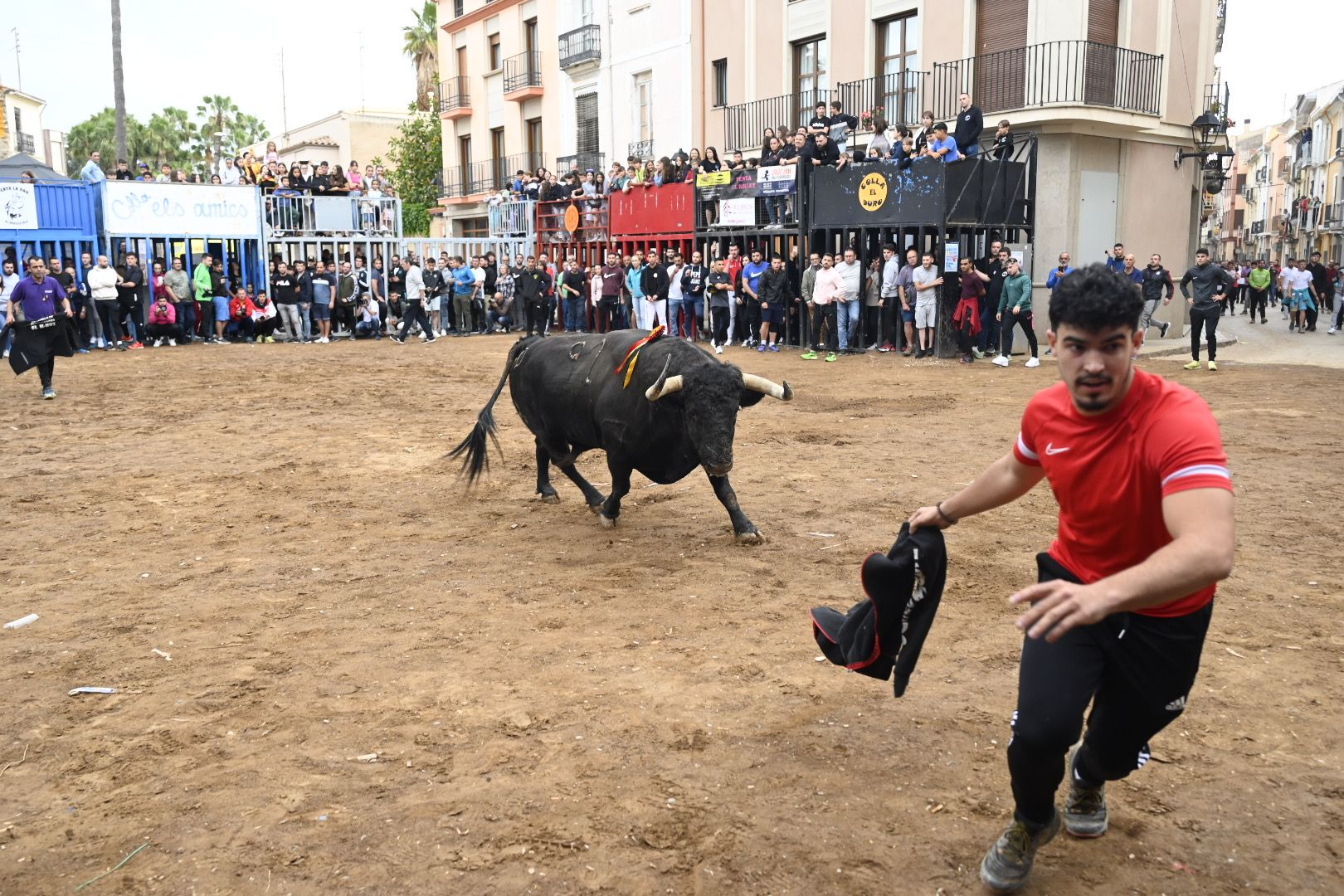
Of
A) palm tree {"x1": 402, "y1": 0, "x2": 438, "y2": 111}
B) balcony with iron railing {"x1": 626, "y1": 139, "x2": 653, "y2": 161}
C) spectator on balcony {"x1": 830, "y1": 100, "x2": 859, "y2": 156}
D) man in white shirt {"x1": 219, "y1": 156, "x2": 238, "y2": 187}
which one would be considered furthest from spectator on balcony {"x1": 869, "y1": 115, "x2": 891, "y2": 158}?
palm tree {"x1": 402, "y1": 0, "x2": 438, "y2": 111}

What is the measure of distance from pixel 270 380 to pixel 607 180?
39.1 ft

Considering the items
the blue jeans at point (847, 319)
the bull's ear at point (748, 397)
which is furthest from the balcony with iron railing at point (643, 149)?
the bull's ear at point (748, 397)

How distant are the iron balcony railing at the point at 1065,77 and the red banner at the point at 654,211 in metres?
5.82

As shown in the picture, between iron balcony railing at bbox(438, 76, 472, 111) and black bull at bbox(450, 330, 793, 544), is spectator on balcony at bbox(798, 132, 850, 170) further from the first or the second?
iron balcony railing at bbox(438, 76, 472, 111)

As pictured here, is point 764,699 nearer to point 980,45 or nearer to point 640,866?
point 640,866

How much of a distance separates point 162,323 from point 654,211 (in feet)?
32.0

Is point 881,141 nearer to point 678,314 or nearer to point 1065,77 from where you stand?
point 1065,77

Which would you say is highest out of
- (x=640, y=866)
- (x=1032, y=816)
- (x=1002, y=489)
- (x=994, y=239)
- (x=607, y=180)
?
(x=607, y=180)

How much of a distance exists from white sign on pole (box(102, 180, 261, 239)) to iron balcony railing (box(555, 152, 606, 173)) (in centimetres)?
1160

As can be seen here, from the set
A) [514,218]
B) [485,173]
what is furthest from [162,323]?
[485,173]

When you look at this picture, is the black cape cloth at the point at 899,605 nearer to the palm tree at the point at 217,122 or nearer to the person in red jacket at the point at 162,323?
the person in red jacket at the point at 162,323

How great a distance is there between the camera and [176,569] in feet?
21.1

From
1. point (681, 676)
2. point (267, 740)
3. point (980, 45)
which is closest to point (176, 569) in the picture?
point (267, 740)

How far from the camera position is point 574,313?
940 inches
